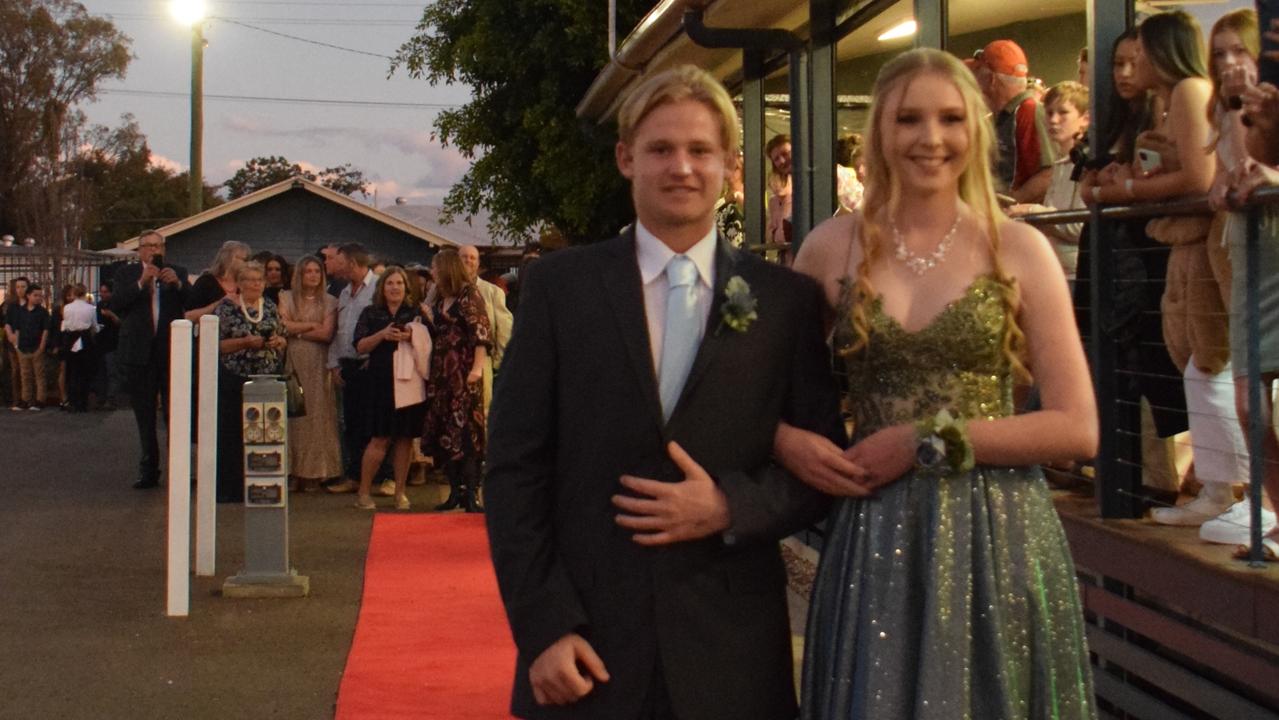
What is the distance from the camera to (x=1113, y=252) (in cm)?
520

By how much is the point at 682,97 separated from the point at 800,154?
727cm

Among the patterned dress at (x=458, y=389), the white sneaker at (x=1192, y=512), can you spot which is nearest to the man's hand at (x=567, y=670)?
the white sneaker at (x=1192, y=512)

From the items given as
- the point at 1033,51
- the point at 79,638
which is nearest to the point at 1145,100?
the point at 1033,51

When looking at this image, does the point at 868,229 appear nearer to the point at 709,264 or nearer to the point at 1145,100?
the point at 709,264

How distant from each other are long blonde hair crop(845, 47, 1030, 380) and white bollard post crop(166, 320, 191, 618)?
5.27 m

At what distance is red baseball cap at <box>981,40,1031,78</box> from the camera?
6.84 meters

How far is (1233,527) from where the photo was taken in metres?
4.46

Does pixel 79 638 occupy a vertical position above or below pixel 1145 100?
below

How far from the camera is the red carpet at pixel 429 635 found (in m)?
6.27

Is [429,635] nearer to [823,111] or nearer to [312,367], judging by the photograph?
[823,111]

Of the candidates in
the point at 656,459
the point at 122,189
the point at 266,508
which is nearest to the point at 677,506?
the point at 656,459

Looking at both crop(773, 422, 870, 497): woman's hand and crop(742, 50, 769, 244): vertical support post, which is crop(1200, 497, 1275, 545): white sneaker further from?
crop(742, 50, 769, 244): vertical support post

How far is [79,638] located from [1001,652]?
219 inches

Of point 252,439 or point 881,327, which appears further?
point 252,439
